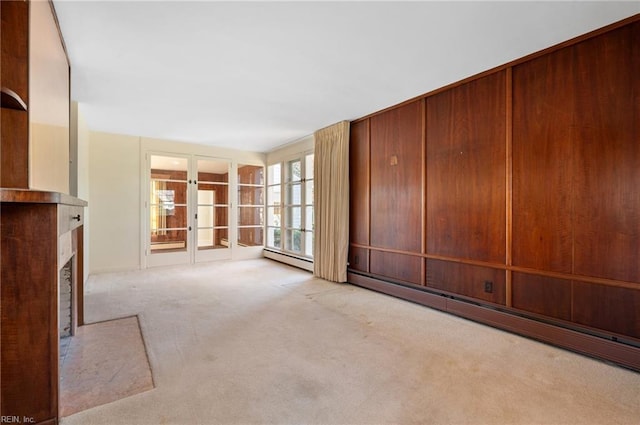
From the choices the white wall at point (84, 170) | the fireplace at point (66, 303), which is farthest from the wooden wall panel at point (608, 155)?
the white wall at point (84, 170)

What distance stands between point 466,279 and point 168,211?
529 centimetres

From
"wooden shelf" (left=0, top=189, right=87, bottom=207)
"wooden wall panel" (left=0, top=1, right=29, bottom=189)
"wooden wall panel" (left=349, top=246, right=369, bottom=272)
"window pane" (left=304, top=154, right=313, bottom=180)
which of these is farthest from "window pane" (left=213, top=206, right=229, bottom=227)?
"wooden shelf" (left=0, top=189, right=87, bottom=207)

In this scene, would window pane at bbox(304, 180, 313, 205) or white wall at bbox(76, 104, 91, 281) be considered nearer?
white wall at bbox(76, 104, 91, 281)

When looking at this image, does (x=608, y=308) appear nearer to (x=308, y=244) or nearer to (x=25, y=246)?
(x=25, y=246)

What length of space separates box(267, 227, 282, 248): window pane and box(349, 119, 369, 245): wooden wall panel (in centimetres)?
236

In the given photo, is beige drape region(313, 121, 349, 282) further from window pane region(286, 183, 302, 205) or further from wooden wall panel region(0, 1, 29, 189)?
wooden wall panel region(0, 1, 29, 189)

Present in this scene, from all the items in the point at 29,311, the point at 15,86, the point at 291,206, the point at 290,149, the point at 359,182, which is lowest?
the point at 29,311

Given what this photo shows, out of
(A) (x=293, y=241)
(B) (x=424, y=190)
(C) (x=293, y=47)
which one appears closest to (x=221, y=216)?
(A) (x=293, y=241)

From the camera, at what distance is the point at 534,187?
2625 millimetres

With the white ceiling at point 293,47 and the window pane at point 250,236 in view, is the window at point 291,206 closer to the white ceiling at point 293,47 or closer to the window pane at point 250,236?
the window pane at point 250,236

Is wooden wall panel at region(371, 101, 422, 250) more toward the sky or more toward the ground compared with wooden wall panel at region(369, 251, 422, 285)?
more toward the sky

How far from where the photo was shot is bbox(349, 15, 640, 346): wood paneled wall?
2195mm

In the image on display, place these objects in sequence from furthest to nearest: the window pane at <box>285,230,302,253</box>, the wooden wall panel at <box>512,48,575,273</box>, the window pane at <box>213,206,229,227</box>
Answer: the window pane at <box>213,206,229,227</box> < the window pane at <box>285,230,302,253</box> < the wooden wall panel at <box>512,48,575,273</box>

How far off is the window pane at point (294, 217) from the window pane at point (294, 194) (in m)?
0.13
